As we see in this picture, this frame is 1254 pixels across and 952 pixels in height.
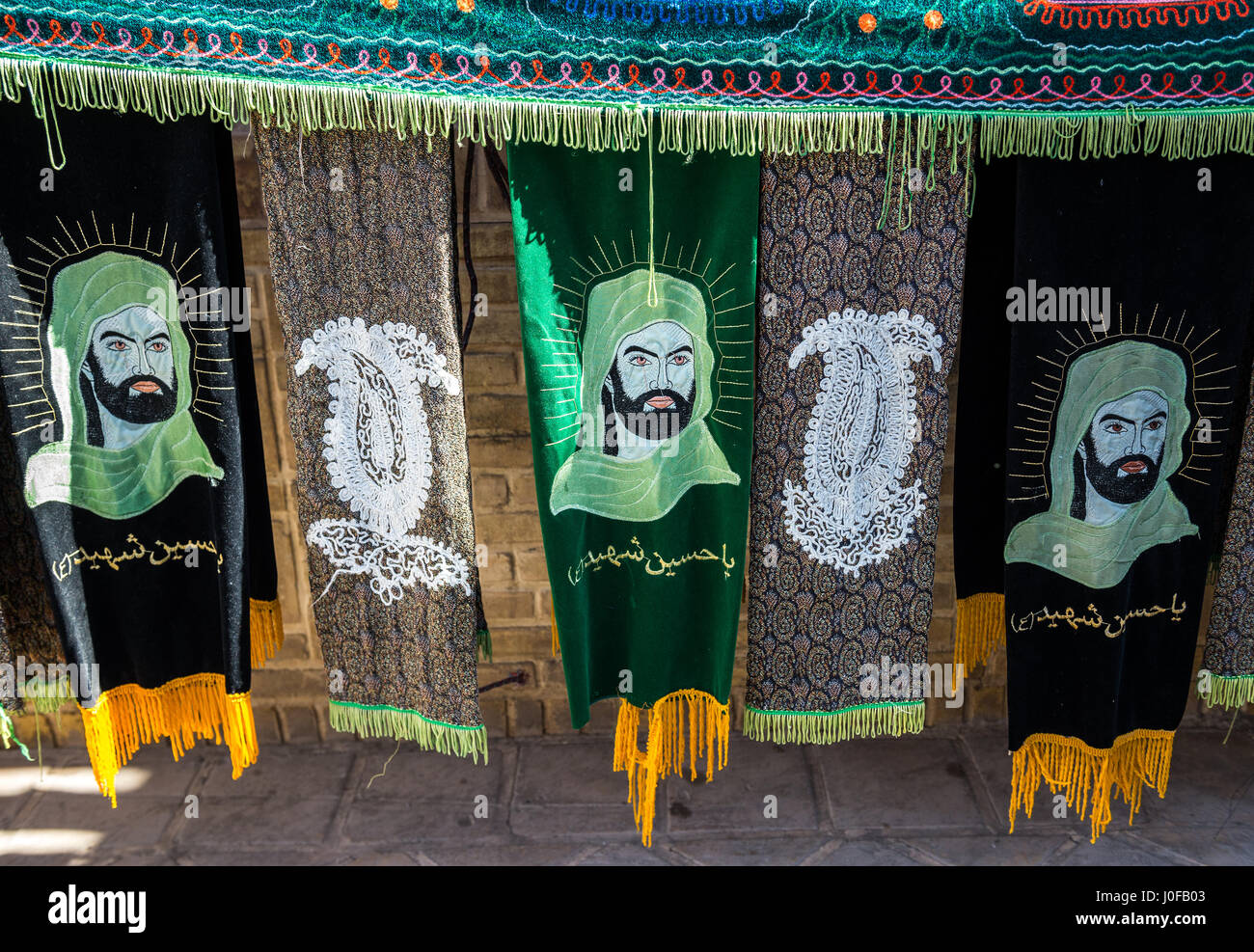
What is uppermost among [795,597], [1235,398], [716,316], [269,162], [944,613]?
[269,162]

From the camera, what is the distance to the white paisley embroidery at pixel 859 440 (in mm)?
2164

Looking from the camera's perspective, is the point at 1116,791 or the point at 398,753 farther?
the point at 398,753

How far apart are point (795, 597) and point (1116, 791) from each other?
1269mm

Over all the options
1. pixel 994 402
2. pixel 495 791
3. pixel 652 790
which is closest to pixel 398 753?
pixel 495 791

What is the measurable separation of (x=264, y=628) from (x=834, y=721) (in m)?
1.59

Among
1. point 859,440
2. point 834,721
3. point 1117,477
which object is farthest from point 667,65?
point 834,721

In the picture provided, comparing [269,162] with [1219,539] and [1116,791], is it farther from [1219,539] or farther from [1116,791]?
[1116,791]

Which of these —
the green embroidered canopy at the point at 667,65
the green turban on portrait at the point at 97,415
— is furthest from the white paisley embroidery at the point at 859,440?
the green turban on portrait at the point at 97,415

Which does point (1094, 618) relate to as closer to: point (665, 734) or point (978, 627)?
point (978, 627)

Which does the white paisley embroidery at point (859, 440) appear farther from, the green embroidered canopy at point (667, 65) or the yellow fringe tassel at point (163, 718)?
the yellow fringe tassel at point (163, 718)

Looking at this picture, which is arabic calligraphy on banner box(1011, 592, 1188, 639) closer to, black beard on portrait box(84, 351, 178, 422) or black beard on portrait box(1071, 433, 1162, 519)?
black beard on portrait box(1071, 433, 1162, 519)

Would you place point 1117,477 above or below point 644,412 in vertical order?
below

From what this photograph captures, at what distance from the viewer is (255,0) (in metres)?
1.77

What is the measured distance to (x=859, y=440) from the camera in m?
2.24
